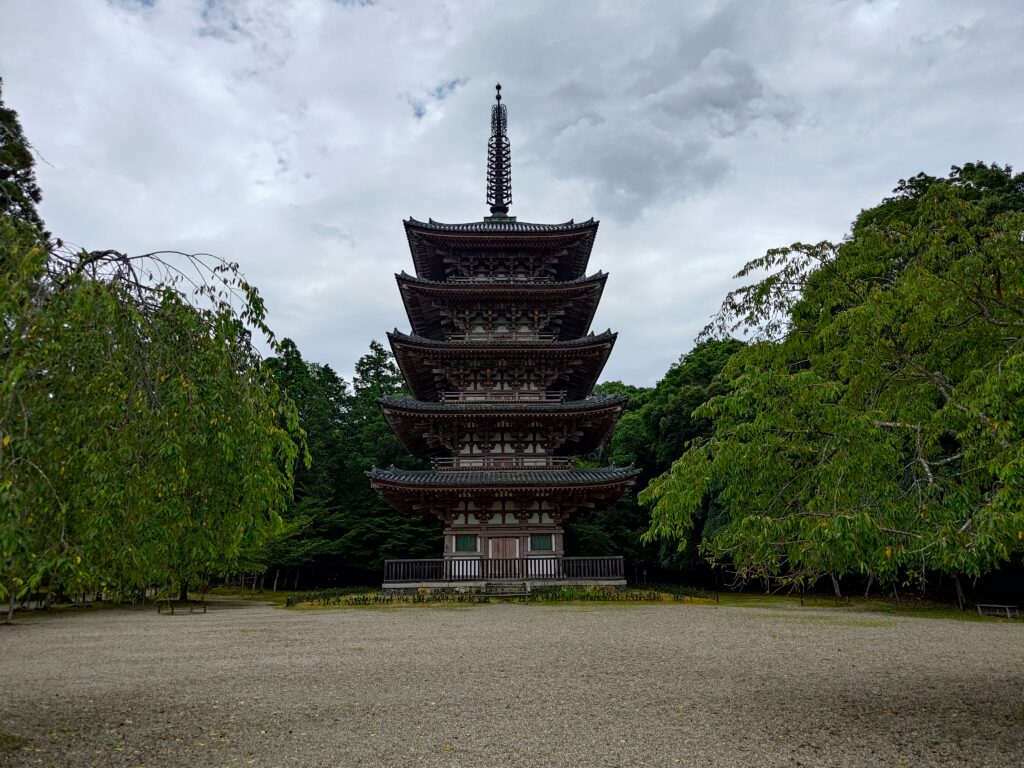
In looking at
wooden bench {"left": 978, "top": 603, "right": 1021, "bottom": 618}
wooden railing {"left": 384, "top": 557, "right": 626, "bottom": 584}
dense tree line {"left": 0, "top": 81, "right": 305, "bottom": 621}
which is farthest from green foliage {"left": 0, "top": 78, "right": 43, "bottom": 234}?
wooden bench {"left": 978, "top": 603, "right": 1021, "bottom": 618}

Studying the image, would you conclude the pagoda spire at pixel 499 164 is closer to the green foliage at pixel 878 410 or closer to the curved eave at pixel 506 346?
the curved eave at pixel 506 346

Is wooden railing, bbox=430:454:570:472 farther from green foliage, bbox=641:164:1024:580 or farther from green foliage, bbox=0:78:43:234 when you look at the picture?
green foliage, bbox=641:164:1024:580

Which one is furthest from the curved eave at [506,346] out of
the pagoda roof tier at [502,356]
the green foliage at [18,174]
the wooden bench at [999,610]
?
the wooden bench at [999,610]

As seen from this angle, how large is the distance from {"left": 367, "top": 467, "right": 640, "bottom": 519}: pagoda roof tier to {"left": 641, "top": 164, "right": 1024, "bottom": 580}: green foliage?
1433cm

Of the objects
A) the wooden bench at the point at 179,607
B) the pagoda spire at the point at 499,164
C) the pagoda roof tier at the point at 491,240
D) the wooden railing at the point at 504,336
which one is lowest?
the wooden bench at the point at 179,607

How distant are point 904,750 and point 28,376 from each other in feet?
23.5

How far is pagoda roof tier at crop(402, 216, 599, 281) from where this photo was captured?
2462 centimetres

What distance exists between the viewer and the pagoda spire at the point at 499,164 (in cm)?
3156

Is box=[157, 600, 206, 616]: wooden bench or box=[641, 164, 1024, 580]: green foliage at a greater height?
box=[641, 164, 1024, 580]: green foliage

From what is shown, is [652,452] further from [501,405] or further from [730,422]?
[730,422]

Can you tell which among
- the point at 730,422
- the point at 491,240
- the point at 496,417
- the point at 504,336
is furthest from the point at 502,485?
the point at 730,422

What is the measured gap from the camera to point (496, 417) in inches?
875

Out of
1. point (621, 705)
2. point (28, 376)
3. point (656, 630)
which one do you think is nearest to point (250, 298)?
point (28, 376)

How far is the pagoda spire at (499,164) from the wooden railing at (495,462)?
13.2 m
